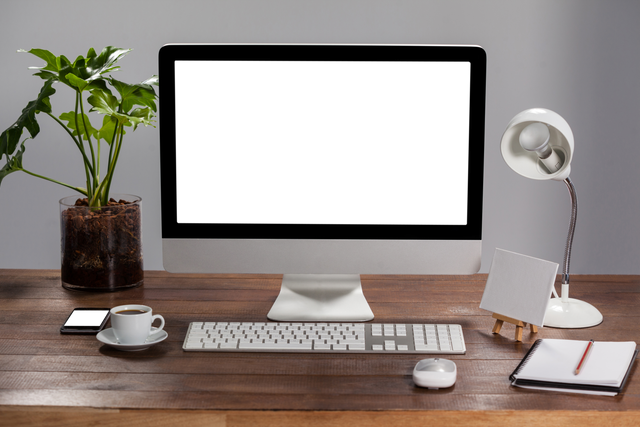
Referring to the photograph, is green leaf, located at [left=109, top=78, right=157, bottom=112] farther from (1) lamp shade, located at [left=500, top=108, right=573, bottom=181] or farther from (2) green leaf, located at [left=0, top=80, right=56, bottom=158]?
(1) lamp shade, located at [left=500, top=108, right=573, bottom=181]

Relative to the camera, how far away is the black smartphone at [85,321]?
1093mm

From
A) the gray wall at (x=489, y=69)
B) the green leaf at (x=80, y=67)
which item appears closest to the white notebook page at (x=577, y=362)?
the green leaf at (x=80, y=67)

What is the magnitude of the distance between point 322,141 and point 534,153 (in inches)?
16.9

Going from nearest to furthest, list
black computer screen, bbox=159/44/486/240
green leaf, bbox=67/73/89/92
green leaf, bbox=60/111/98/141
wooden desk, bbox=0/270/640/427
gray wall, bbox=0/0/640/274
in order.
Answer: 1. wooden desk, bbox=0/270/640/427
2. black computer screen, bbox=159/44/486/240
3. green leaf, bbox=67/73/89/92
4. green leaf, bbox=60/111/98/141
5. gray wall, bbox=0/0/640/274

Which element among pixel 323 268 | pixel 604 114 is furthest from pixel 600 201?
pixel 323 268

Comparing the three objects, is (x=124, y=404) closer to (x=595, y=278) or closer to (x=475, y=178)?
(x=475, y=178)

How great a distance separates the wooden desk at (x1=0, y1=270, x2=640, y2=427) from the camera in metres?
Result: 0.81

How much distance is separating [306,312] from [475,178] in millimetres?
432

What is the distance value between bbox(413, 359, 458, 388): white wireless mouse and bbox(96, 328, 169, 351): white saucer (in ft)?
1.51

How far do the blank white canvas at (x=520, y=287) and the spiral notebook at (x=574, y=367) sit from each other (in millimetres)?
63

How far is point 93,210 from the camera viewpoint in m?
1.34

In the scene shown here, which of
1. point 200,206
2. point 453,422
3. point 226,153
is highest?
point 226,153

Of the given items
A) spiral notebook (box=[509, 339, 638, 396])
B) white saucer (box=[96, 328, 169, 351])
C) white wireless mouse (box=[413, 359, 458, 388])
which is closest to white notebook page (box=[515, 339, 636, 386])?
spiral notebook (box=[509, 339, 638, 396])

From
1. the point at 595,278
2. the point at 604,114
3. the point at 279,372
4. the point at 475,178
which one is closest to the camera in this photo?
the point at 279,372
